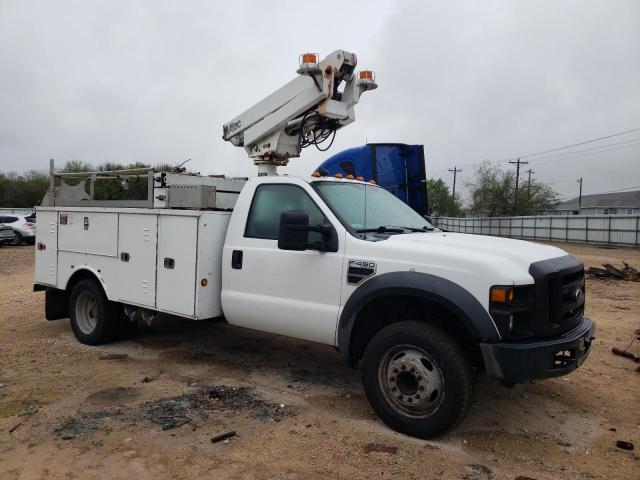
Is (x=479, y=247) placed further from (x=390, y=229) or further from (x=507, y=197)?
(x=507, y=197)

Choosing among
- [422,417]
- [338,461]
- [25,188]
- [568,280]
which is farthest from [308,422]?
[25,188]

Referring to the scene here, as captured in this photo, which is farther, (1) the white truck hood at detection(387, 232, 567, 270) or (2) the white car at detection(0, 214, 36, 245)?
(2) the white car at detection(0, 214, 36, 245)

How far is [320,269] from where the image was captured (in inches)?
171

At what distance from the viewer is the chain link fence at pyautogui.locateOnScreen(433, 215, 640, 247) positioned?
28123mm

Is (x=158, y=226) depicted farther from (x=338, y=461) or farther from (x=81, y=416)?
(x=338, y=461)

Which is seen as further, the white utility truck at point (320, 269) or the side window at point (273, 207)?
the side window at point (273, 207)

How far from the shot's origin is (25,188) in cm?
5391

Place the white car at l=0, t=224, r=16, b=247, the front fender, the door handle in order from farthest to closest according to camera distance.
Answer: the white car at l=0, t=224, r=16, b=247, the door handle, the front fender

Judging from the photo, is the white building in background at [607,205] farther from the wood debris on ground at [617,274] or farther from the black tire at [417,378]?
the black tire at [417,378]

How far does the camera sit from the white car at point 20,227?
21.7 m

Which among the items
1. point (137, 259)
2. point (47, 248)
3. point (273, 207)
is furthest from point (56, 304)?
point (273, 207)

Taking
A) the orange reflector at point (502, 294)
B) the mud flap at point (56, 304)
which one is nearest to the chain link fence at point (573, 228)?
the mud flap at point (56, 304)

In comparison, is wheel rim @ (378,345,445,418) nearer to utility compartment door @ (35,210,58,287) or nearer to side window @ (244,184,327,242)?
side window @ (244,184,327,242)

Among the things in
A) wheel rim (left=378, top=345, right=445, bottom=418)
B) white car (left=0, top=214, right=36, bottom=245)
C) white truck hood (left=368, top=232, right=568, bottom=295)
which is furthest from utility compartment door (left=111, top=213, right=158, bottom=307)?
white car (left=0, top=214, right=36, bottom=245)
